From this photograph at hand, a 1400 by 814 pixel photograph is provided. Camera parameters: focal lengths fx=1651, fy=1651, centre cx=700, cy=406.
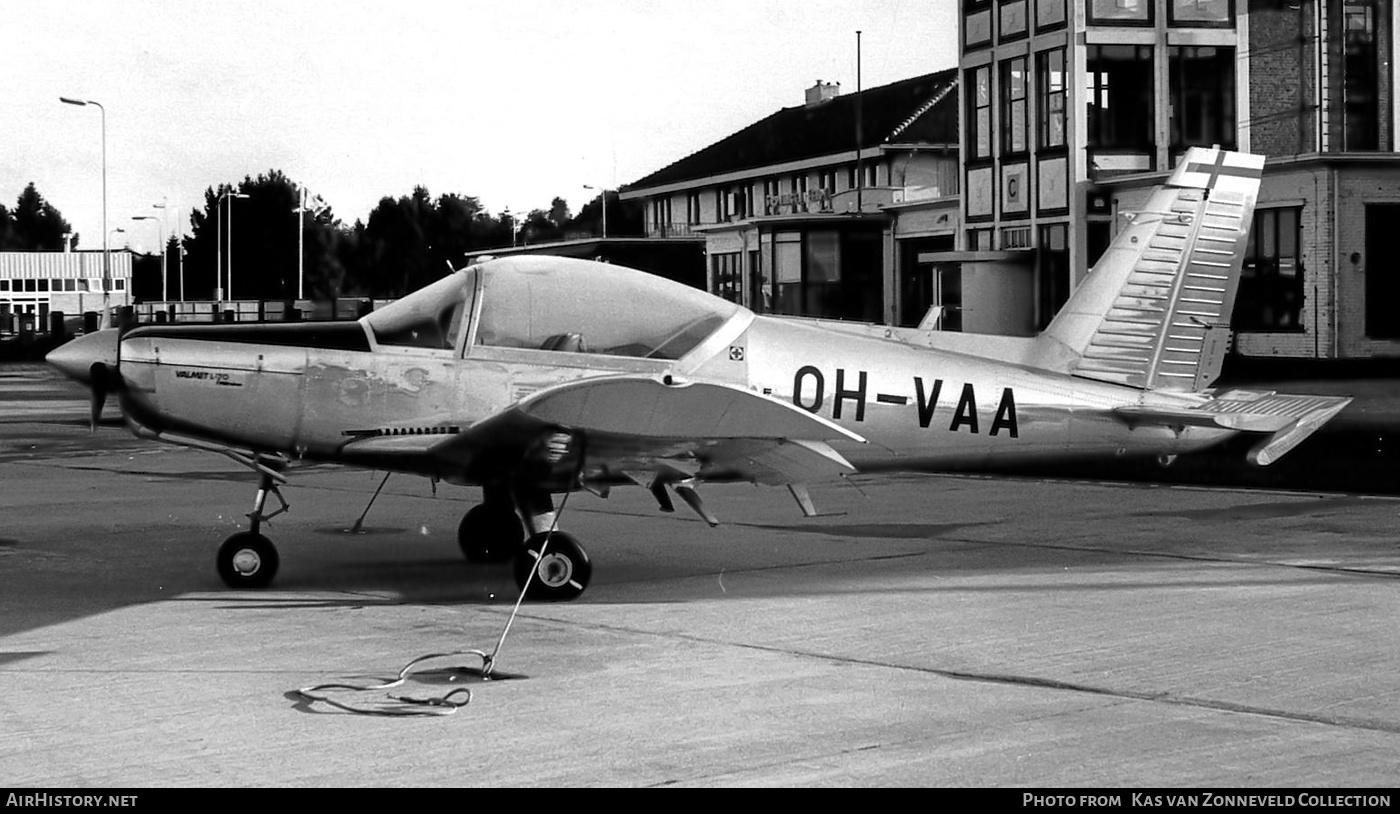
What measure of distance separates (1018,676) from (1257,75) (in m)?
31.9

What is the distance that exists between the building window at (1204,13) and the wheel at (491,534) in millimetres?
27041

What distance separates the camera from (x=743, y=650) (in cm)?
838

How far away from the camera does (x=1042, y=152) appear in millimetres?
35531

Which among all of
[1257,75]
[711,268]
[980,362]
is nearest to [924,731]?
[980,362]

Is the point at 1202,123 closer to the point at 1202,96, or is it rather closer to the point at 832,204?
the point at 1202,96

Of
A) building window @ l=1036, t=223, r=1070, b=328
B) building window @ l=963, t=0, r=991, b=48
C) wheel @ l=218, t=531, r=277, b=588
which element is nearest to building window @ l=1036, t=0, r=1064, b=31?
building window @ l=963, t=0, r=991, b=48

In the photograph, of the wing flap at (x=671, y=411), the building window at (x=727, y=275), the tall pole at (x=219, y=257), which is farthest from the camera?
the tall pole at (x=219, y=257)

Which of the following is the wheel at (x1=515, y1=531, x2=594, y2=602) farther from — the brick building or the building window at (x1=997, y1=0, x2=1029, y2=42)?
the building window at (x1=997, y1=0, x2=1029, y2=42)

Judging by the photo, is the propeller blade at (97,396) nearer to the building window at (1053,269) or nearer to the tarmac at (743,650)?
the tarmac at (743,650)

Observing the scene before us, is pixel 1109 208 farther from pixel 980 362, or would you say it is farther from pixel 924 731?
pixel 924 731

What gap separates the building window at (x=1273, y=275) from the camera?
3114 cm

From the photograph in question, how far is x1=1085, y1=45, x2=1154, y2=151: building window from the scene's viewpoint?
34.4m

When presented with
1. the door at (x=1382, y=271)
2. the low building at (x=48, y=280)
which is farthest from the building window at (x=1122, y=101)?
the low building at (x=48, y=280)
